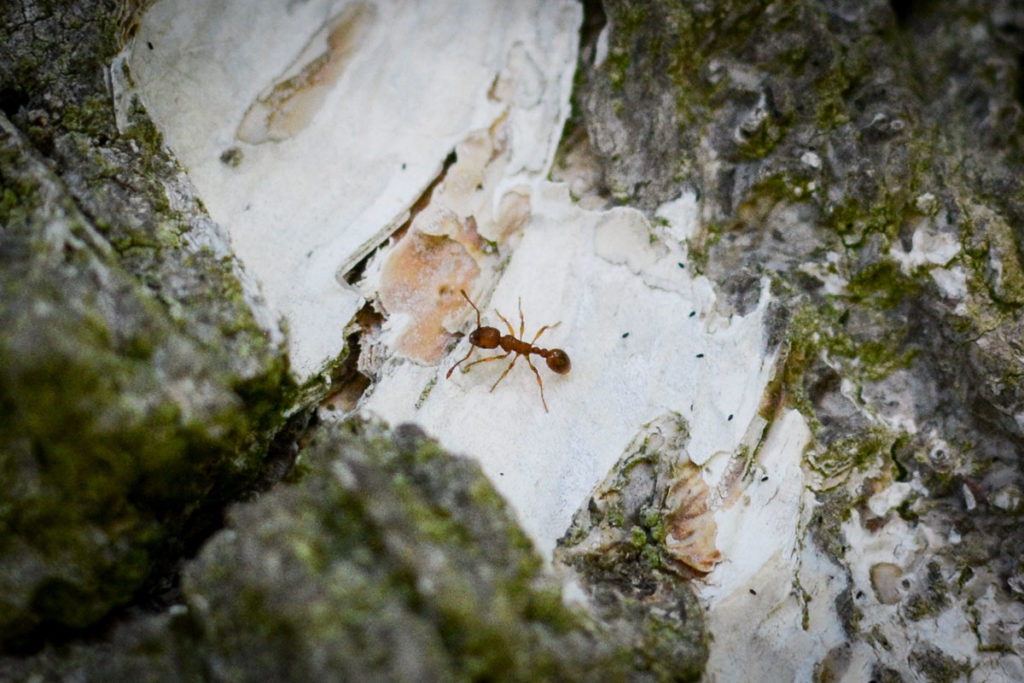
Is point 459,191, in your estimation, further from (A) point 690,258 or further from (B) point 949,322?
(B) point 949,322

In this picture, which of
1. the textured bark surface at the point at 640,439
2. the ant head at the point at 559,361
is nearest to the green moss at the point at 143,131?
the textured bark surface at the point at 640,439

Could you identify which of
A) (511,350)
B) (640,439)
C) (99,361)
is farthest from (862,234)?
(99,361)

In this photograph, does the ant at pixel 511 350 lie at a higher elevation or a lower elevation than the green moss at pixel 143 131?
higher

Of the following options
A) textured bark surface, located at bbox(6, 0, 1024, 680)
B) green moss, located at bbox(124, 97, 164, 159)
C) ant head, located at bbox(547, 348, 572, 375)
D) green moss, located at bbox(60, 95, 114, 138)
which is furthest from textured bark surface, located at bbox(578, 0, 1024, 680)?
green moss, located at bbox(60, 95, 114, 138)

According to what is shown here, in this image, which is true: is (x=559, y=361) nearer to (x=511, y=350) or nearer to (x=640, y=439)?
(x=511, y=350)

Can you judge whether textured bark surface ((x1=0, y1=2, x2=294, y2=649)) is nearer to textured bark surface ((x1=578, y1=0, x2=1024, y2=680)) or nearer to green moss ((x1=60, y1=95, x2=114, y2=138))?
green moss ((x1=60, y1=95, x2=114, y2=138))

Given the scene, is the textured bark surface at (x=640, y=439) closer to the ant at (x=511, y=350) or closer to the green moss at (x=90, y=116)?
the green moss at (x=90, y=116)
